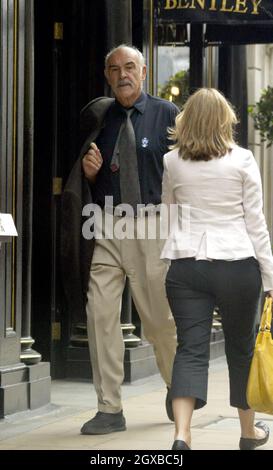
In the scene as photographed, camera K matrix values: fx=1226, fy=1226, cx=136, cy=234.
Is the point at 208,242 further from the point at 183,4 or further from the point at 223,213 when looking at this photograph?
the point at 183,4

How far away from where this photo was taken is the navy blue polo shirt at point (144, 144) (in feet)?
23.4

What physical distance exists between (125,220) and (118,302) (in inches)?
18.9

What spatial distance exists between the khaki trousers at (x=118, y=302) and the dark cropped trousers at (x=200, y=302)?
42.6 inches

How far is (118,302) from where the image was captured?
7.16 metres

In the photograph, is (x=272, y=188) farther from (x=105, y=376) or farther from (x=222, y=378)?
(x=105, y=376)

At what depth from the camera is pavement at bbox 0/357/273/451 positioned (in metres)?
6.62

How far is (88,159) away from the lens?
7.13m

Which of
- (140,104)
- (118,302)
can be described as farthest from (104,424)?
(140,104)

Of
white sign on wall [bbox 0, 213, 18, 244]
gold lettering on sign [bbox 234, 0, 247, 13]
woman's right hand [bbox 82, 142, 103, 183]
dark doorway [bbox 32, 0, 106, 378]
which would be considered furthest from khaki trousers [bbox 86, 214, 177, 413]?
gold lettering on sign [bbox 234, 0, 247, 13]

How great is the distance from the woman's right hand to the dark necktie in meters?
0.09

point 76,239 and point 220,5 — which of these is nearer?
point 76,239

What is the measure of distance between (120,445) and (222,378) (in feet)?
11.2

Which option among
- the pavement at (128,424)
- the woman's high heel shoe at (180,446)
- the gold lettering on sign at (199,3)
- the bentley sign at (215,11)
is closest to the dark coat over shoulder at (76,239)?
the pavement at (128,424)

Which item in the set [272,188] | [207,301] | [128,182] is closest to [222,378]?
[128,182]
